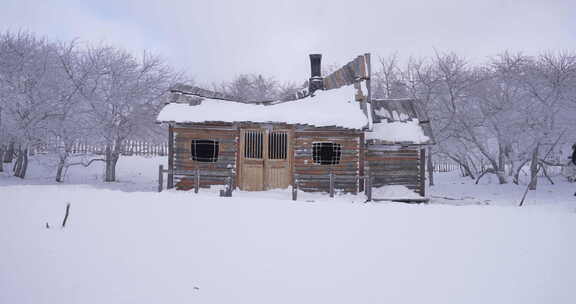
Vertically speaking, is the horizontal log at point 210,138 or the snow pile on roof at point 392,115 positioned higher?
the snow pile on roof at point 392,115

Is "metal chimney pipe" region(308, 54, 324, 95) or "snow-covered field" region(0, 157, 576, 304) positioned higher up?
"metal chimney pipe" region(308, 54, 324, 95)

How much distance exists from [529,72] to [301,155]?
1415 cm

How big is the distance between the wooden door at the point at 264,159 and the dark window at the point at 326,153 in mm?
1156

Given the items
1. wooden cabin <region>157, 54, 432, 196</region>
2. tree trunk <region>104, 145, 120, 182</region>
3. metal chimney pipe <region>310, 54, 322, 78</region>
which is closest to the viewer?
wooden cabin <region>157, 54, 432, 196</region>

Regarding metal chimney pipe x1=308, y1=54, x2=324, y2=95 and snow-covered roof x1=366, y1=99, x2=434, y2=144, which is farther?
metal chimney pipe x1=308, y1=54, x2=324, y2=95

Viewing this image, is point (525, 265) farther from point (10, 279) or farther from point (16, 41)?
point (16, 41)

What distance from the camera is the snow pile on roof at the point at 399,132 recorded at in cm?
1379

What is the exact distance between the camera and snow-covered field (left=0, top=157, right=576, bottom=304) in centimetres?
389

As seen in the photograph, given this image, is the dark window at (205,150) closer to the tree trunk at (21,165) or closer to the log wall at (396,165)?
the log wall at (396,165)

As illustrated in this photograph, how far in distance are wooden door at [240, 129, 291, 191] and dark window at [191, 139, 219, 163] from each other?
113 centimetres

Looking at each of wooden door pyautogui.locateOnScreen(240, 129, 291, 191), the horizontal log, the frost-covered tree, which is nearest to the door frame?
wooden door pyautogui.locateOnScreen(240, 129, 291, 191)

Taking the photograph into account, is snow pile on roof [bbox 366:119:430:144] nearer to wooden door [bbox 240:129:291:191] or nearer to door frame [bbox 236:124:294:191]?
door frame [bbox 236:124:294:191]

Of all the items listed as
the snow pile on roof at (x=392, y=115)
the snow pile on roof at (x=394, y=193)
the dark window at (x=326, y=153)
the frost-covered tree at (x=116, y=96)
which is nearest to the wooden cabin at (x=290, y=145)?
the dark window at (x=326, y=153)

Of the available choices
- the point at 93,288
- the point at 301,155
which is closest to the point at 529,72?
the point at 301,155
